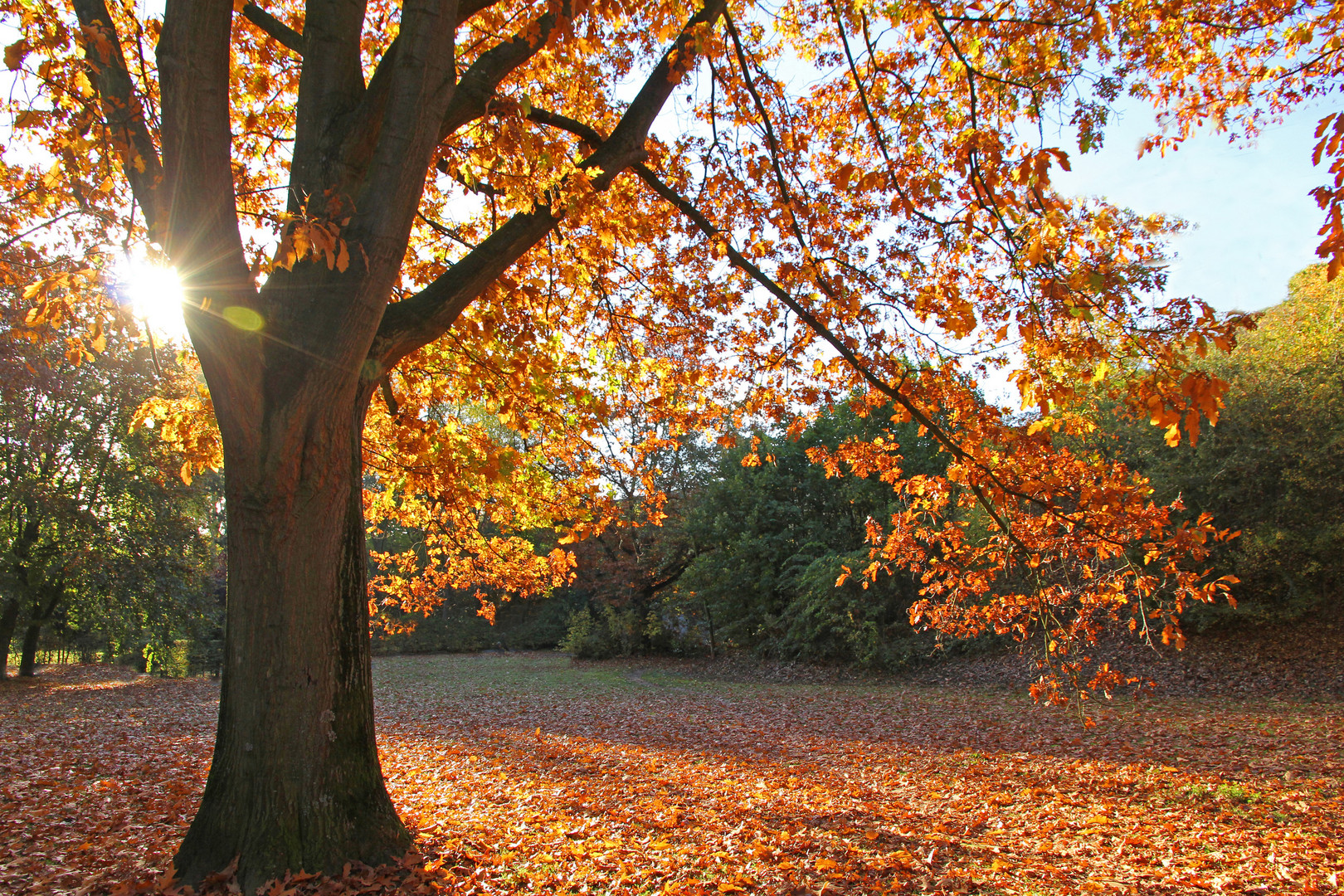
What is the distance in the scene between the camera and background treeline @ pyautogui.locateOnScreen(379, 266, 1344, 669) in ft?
42.6

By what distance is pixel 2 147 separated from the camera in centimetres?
395

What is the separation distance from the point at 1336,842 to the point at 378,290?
22.1ft

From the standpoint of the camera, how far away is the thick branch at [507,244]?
413 cm

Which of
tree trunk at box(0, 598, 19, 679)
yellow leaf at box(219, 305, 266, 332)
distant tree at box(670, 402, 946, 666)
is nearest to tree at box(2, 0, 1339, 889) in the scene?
yellow leaf at box(219, 305, 266, 332)

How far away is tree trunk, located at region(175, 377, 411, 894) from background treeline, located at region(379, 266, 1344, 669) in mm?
4420

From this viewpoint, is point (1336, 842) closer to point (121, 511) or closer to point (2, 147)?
point (2, 147)

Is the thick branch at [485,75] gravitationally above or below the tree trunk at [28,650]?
above

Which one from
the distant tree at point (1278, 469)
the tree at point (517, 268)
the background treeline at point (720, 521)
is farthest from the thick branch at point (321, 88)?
Answer: the distant tree at point (1278, 469)

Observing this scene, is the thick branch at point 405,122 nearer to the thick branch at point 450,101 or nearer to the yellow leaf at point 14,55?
the thick branch at point 450,101

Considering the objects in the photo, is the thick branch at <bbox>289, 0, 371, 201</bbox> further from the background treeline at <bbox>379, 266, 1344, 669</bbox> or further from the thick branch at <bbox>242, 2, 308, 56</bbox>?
the background treeline at <bbox>379, 266, 1344, 669</bbox>

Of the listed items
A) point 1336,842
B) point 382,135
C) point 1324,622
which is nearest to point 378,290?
point 382,135

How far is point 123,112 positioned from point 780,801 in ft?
20.9

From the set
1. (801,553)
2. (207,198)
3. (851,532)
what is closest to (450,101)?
(207,198)

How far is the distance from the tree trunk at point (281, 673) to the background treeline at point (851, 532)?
4420mm
